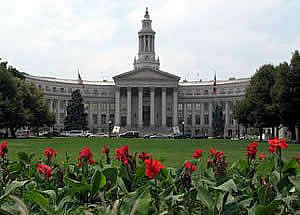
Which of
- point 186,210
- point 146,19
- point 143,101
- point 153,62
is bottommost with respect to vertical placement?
point 186,210

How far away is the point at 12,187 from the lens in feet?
11.8

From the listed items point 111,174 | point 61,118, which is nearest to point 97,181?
point 111,174

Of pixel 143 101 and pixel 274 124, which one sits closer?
pixel 274 124

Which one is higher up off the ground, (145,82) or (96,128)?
(145,82)

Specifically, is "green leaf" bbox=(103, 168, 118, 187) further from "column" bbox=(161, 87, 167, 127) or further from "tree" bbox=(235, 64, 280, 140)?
"column" bbox=(161, 87, 167, 127)

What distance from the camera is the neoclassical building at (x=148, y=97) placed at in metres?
132

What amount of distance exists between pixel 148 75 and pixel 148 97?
8.73 meters

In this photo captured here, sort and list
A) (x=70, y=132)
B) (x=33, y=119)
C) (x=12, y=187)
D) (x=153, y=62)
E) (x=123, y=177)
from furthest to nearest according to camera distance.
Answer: (x=153, y=62) < (x=70, y=132) < (x=33, y=119) < (x=123, y=177) < (x=12, y=187)

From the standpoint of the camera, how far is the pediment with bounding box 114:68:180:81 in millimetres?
130500

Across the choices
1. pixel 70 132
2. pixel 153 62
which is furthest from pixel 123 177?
pixel 153 62

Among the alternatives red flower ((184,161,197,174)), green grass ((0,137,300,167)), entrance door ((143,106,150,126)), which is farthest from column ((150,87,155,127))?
red flower ((184,161,197,174))

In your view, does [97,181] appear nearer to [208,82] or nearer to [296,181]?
[296,181]

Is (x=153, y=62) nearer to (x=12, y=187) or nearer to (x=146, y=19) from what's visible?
(x=146, y=19)

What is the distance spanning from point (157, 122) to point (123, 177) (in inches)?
5179
